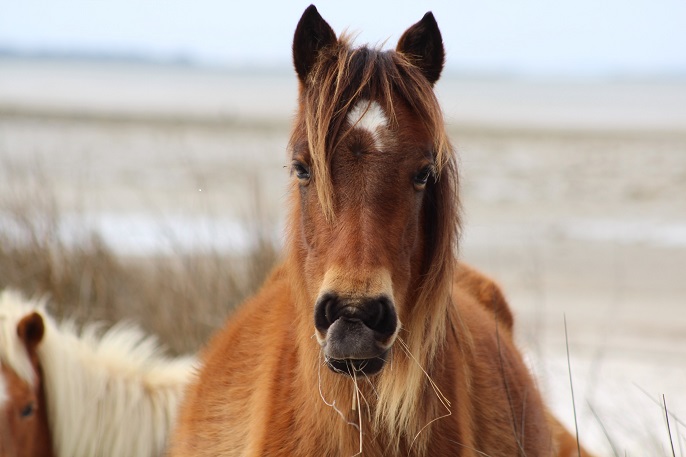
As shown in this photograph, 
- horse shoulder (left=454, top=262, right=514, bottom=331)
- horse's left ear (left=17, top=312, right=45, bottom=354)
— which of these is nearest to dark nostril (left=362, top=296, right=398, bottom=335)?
horse shoulder (left=454, top=262, right=514, bottom=331)

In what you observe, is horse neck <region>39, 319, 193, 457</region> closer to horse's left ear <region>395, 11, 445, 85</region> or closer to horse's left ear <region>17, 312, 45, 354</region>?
horse's left ear <region>17, 312, 45, 354</region>

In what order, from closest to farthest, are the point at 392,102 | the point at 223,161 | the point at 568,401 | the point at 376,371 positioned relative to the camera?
1. the point at 376,371
2. the point at 392,102
3. the point at 568,401
4. the point at 223,161

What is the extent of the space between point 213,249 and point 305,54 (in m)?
3.92

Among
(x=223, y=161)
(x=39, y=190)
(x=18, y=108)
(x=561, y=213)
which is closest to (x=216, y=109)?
(x=18, y=108)

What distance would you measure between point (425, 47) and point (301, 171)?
0.60m

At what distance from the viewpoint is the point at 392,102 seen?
2.59 meters

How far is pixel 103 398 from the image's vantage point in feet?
13.9

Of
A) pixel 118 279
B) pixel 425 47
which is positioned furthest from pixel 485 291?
pixel 118 279

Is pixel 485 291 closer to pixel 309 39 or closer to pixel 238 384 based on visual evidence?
pixel 238 384

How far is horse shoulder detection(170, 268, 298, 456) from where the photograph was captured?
2.92 meters

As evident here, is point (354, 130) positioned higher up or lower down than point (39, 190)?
higher up

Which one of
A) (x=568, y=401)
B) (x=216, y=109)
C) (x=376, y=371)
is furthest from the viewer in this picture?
(x=216, y=109)

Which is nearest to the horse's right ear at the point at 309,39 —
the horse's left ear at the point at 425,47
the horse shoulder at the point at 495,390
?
the horse's left ear at the point at 425,47

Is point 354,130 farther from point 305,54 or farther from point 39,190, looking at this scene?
point 39,190
